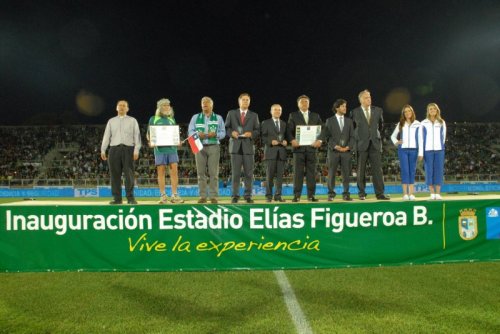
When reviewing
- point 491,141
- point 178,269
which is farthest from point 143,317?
point 491,141

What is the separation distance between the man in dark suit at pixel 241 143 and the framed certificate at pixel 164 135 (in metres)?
0.97

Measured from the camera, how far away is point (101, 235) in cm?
602

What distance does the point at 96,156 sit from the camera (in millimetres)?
35156

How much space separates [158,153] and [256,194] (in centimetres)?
1838

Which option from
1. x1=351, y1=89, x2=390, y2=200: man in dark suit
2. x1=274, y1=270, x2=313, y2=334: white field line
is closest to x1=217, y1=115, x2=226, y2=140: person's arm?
x1=351, y1=89, x2=390, y2=200: man in dark suit

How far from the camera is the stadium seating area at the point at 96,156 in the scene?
30.4m

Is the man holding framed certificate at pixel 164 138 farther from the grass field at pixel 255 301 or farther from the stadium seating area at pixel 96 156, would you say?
the stadium seating area at pixel 96 156

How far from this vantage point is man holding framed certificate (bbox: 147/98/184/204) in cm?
690

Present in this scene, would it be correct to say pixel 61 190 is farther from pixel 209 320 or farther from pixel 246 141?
pixel 209 320

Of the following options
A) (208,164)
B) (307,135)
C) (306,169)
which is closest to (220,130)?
(208,164)

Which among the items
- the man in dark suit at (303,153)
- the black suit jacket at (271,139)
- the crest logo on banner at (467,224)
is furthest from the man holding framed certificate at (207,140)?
the crest logo on banner at (467,224)

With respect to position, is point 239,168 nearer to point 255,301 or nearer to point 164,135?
point 164,135

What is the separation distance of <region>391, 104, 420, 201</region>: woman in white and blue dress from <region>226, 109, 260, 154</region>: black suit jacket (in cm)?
264

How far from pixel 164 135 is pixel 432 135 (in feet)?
15.8
